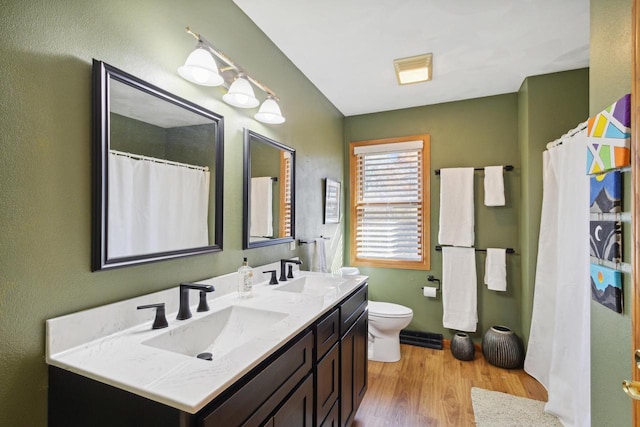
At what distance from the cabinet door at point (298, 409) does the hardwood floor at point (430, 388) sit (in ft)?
3.09

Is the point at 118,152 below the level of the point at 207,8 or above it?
below

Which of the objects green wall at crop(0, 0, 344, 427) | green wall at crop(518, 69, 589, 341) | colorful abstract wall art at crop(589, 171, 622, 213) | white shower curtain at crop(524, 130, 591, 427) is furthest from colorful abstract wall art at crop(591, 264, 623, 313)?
green wall at crop(0, 0, 344, 427)

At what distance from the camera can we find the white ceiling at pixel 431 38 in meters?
1.74

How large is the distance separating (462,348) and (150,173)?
2946 millimetres

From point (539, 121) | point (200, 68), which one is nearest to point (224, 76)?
point (200, 68)

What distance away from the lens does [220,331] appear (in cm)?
131

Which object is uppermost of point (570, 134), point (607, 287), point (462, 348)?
point (570, 134)

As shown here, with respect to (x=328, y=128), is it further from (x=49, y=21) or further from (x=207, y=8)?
(x=49, y=21)

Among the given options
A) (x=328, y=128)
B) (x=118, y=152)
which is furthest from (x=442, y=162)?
(x=118, y=152)

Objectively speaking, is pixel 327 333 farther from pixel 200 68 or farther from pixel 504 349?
pixel 504 349

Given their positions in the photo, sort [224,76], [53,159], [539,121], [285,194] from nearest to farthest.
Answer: [53,159] → [224,76] → [285,194] → [539,121]

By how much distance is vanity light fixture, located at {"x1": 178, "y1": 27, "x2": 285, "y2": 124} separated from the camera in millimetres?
1287

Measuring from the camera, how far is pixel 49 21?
90 cm

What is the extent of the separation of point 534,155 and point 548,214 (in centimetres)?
56
